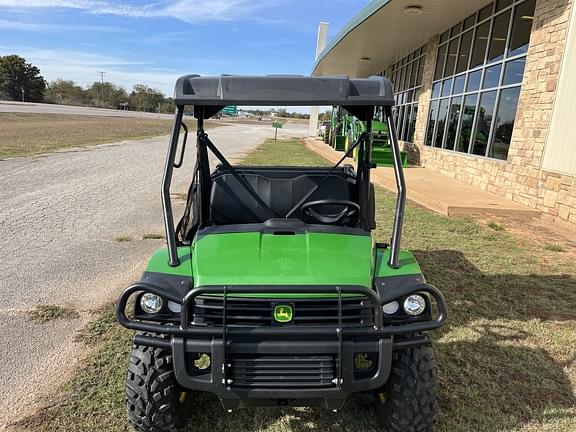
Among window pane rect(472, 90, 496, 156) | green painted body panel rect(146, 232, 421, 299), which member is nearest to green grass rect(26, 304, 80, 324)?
green painted body panel rect(146, 232, 421, 299)

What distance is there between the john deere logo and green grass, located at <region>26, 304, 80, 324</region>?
2.18 m

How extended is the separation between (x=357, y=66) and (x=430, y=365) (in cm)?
2237

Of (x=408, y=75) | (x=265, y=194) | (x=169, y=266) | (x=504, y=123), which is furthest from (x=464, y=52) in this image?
(x=169, y=266)

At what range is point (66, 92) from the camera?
92.8 m

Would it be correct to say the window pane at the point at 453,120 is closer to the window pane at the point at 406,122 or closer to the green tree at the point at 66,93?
the window pane at the point at 406,122

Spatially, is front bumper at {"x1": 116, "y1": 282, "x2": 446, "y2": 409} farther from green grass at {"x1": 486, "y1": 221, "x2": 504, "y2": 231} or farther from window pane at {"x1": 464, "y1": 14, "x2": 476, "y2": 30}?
window pane at {"x1": 464, "y1": 14, "x2": 476, "y2": 30}

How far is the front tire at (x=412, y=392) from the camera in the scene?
2.17m

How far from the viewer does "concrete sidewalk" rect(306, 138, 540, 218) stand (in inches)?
291

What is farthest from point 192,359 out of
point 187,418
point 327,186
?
point 327,186

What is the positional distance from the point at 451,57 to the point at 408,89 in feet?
14.4

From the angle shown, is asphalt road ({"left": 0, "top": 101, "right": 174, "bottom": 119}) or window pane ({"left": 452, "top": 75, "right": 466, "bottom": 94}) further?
asphalt road ({"left": 0, "top": 101, "right": 174, "bottom": 119})

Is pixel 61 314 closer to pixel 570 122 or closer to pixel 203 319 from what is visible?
pixel 203 319

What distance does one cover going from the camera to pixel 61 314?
3.56m

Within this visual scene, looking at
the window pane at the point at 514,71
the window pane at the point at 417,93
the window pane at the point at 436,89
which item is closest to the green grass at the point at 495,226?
the window pane at the point at 514,71
